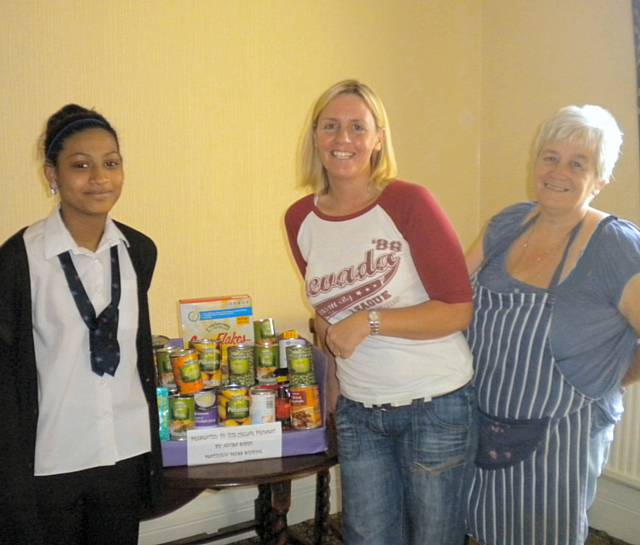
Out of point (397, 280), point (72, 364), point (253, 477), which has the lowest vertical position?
point (253, 477)

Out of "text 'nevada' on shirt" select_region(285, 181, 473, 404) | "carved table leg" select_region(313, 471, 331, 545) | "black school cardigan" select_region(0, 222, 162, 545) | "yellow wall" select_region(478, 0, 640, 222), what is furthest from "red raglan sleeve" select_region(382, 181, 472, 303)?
"yellow wall" select_region(478, 0, 640, 222)

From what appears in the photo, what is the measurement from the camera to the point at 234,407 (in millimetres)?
1629

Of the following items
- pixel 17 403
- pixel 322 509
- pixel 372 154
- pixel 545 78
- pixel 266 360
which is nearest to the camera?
pixel 17 403

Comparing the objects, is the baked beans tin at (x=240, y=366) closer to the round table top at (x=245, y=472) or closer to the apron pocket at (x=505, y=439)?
the round table top at (x=245, y=472)

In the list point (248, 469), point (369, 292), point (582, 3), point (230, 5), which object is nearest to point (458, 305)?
point (369, 292)

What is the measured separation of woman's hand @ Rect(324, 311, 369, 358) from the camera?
1.37 m

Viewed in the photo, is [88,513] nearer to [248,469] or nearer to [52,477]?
[52,477]

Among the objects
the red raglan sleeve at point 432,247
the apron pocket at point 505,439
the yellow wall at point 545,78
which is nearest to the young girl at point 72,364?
the red raglan sleeve at point 432,247

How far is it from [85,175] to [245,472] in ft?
2.51

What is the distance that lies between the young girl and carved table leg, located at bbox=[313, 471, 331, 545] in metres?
0.83

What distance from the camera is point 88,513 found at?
1389 mm

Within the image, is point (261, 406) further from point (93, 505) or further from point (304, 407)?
point (93, 505)

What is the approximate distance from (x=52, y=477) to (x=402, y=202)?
2.97ft

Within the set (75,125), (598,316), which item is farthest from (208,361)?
(598,316)
